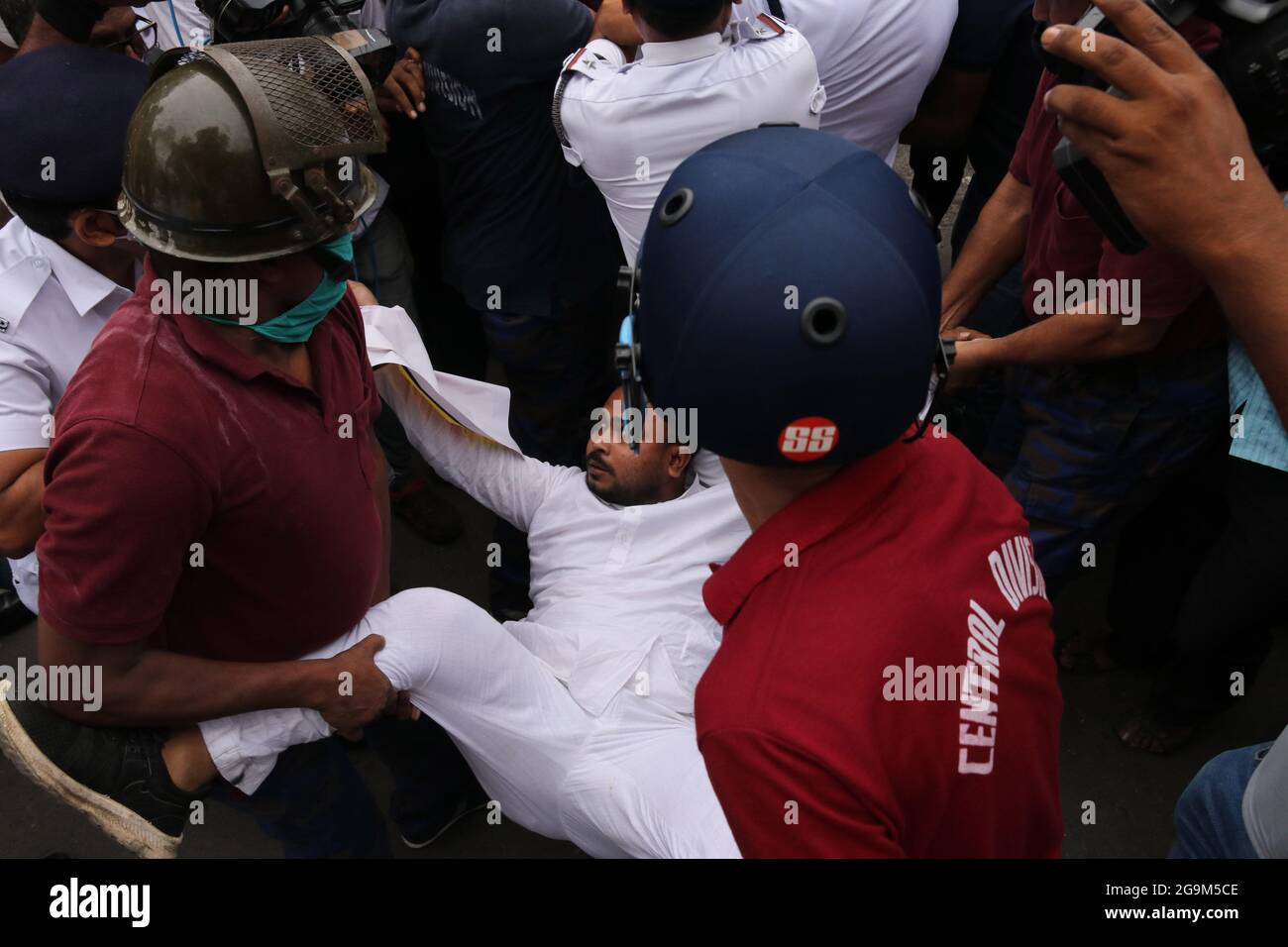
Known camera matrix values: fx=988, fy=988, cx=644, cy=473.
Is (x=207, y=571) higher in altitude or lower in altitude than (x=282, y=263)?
lower

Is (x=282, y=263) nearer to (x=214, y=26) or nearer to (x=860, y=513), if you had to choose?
(x=860, y=513)

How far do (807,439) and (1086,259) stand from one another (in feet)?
5.01

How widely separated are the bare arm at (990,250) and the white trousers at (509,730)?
1585mm

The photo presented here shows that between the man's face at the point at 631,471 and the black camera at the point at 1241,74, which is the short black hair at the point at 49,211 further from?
the black camera at the point at 1241,74

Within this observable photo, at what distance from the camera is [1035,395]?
2.70m

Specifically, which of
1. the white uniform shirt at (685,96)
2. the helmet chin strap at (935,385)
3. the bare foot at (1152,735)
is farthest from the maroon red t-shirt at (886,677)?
the bare foot at (1152,735)

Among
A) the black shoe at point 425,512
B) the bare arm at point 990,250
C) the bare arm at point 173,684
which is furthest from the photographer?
the black shoe at point 425,512

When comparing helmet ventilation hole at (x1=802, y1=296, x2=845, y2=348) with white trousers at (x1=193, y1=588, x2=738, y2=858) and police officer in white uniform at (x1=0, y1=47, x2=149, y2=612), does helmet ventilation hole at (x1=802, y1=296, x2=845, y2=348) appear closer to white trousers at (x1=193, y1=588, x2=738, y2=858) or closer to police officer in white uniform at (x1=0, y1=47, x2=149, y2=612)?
white trousers at (x1=193, y1=588, x2=738, y2=858)

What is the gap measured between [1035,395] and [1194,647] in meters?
0.82

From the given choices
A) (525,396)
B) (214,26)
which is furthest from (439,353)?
(214,26)

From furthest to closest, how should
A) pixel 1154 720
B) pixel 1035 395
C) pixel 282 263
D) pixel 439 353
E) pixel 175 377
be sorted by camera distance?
pixel 439 353 < pixel 1154 720 < pixel 1035 395 < pixel 282 263 < pixel 175 377

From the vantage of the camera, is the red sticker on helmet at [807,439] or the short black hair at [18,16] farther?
the short black hair at [18,16]

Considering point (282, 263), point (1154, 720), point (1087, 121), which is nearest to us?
point (1087, 121)

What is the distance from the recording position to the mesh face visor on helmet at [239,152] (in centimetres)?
156
